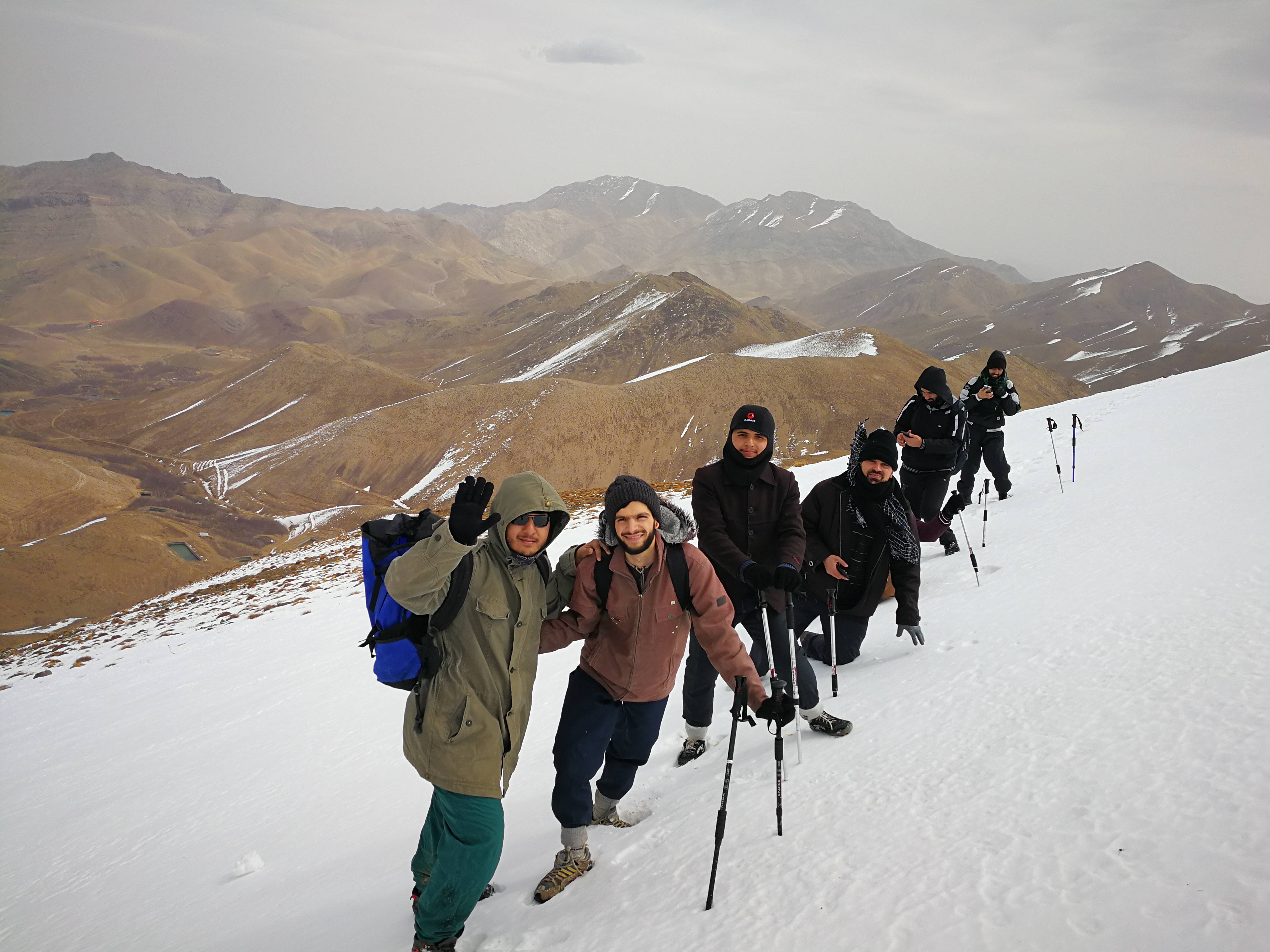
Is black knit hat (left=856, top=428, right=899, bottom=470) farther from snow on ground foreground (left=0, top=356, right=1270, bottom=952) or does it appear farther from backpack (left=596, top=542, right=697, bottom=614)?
backpack (left=596, top=542, right=697, bottom=614)

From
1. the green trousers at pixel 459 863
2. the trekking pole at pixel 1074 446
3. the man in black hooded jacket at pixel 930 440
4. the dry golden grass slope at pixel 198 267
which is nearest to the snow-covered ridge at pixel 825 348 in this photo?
the trekking pole at pixel 1074 446

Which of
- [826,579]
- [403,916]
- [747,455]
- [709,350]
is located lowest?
[403,916]

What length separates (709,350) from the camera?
75.4 meters

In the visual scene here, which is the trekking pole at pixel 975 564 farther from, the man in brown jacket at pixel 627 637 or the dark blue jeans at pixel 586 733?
the dark blue jeans at pixel 586 733

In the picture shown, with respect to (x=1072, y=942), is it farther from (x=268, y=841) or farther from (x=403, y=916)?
(x=268, y=841)

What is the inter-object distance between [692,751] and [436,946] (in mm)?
1982

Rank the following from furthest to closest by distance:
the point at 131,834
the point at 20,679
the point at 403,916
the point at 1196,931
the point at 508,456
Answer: the point at 508,456
the point at 20,679
the point at 131,834
the point at 403,916
the point at 1196,931

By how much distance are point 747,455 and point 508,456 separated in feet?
144

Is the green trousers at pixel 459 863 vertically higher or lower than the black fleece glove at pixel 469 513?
lower

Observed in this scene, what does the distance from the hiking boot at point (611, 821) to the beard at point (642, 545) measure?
1.54 metres

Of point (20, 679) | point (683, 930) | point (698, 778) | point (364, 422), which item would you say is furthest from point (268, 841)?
point (364, 422)

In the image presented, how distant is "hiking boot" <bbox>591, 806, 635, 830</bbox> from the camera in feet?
12.9

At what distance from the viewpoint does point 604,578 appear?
341cm

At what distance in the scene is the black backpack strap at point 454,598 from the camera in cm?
304
